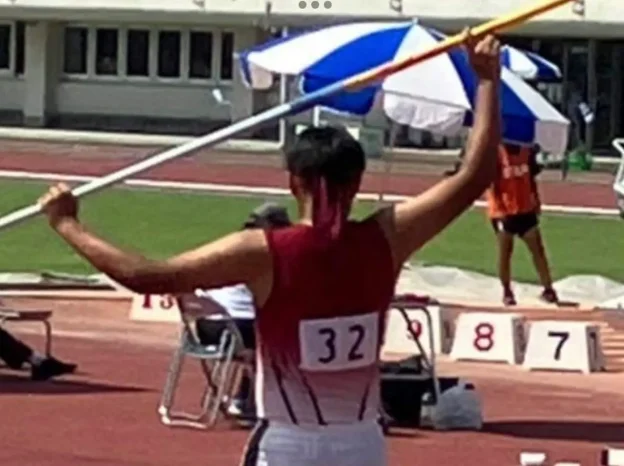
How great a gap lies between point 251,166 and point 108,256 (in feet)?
121

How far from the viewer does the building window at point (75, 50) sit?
181 ft

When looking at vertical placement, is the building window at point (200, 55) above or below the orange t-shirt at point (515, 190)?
below

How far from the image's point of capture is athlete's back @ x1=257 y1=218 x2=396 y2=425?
573 cm

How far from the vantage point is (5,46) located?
183ft

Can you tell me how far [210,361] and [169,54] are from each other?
42.0 meters

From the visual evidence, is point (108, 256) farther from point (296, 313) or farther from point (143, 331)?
point (143, 331)

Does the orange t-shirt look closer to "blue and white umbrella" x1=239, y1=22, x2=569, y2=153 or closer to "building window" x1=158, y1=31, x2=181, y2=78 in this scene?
"blue and white umbrella" x1=239, y1=22, x2=569, y2=153

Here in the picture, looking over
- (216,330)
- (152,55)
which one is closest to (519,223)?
(216,330)

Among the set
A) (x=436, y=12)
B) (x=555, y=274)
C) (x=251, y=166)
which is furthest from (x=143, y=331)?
(x=436, y=12)

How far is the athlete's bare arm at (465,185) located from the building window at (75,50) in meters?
49.3

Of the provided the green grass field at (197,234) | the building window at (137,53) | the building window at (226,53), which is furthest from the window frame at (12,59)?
the green grass field at (197,234)

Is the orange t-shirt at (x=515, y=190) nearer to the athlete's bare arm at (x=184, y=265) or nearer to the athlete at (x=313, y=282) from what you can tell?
the athlete at (x=313, y=282)

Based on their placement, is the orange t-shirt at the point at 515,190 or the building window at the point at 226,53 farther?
the building window at the point at 226,53

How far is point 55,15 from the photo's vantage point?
5247 centimetres
